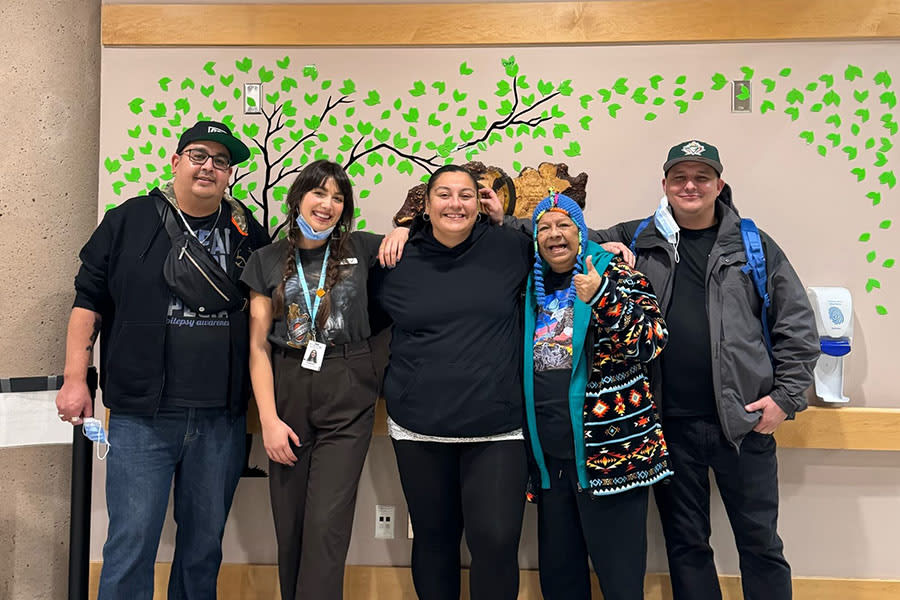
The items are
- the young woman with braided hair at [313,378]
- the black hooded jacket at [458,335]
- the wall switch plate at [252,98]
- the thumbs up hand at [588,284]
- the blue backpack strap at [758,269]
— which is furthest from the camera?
the wall switch plate at [252,98]

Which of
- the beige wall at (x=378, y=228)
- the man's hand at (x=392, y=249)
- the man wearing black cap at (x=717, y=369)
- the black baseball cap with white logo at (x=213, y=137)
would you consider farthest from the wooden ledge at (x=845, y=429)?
the black baseball cap with white logo at (x=213, y=137)

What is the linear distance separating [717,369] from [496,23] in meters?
1.70

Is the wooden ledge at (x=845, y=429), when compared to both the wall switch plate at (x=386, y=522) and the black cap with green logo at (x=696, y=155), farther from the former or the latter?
the wall switch plate at (x=386, y=522)

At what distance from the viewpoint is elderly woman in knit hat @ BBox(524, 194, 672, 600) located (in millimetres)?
2004

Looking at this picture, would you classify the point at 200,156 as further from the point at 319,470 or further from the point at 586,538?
the point at 586,538

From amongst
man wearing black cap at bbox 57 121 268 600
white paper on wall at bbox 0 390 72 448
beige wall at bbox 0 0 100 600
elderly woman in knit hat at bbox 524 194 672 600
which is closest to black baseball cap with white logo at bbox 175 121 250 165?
man wearing black cap at bbox 57 121 268 600

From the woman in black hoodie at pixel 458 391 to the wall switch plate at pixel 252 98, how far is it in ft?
3.53

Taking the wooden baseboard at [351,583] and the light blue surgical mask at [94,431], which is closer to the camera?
the light blue surgical mask at [94,431]

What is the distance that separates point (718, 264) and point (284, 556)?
186 cm

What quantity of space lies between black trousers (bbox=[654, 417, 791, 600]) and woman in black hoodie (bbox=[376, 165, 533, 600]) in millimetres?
620

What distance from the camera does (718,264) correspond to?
2.23 meters

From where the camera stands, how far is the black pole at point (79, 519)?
2605mm

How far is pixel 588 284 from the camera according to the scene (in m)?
1.96

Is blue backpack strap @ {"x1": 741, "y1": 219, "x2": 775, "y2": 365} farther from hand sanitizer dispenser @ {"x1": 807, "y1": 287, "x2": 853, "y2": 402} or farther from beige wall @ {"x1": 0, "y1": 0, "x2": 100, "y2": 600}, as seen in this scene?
beige wall @ {"x1": 0, "y1": 0, "x2": 100, "y2": 600}
